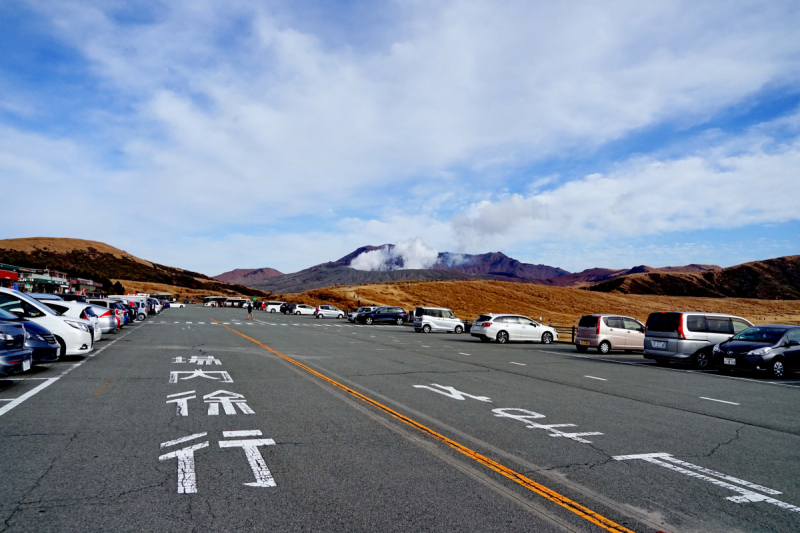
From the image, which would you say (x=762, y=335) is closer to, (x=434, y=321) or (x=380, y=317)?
(x=434, y=321)

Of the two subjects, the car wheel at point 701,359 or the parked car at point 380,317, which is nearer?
the car wheel at point 701,359

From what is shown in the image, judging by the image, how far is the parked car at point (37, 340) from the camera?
11.8 meters

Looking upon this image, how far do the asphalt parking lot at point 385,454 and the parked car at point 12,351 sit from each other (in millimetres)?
555

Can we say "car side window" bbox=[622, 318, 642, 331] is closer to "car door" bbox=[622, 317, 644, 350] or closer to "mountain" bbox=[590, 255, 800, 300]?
"car door" bbox=[622, 317, 644, 350]

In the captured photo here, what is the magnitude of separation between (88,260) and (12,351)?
174026 millimetres

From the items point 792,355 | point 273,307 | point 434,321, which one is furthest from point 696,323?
point 273,307

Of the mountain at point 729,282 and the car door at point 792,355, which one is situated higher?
the mountain at point 729,282

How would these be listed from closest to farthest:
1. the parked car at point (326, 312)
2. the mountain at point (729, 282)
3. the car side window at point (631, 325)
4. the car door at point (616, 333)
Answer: the car door at point (616, 333) < the car side window at point (631, 325) < the parked car at point (326, 312) < the mountain at point (729, 282)

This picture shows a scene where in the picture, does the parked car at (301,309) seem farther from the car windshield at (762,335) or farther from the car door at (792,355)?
the car door at (792,355)

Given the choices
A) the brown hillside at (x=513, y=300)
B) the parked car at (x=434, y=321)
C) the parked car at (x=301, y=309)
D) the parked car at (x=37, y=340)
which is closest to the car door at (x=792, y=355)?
the parked car at (x=37, y=340)

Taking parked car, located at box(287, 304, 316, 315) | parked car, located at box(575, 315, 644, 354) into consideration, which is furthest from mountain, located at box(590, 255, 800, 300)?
parked car, located at box(575, 315, 644, 354)

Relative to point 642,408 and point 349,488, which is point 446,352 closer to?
point 642,408

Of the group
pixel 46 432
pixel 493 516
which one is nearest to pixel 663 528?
pixel 493 516

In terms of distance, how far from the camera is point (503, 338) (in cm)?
2780
